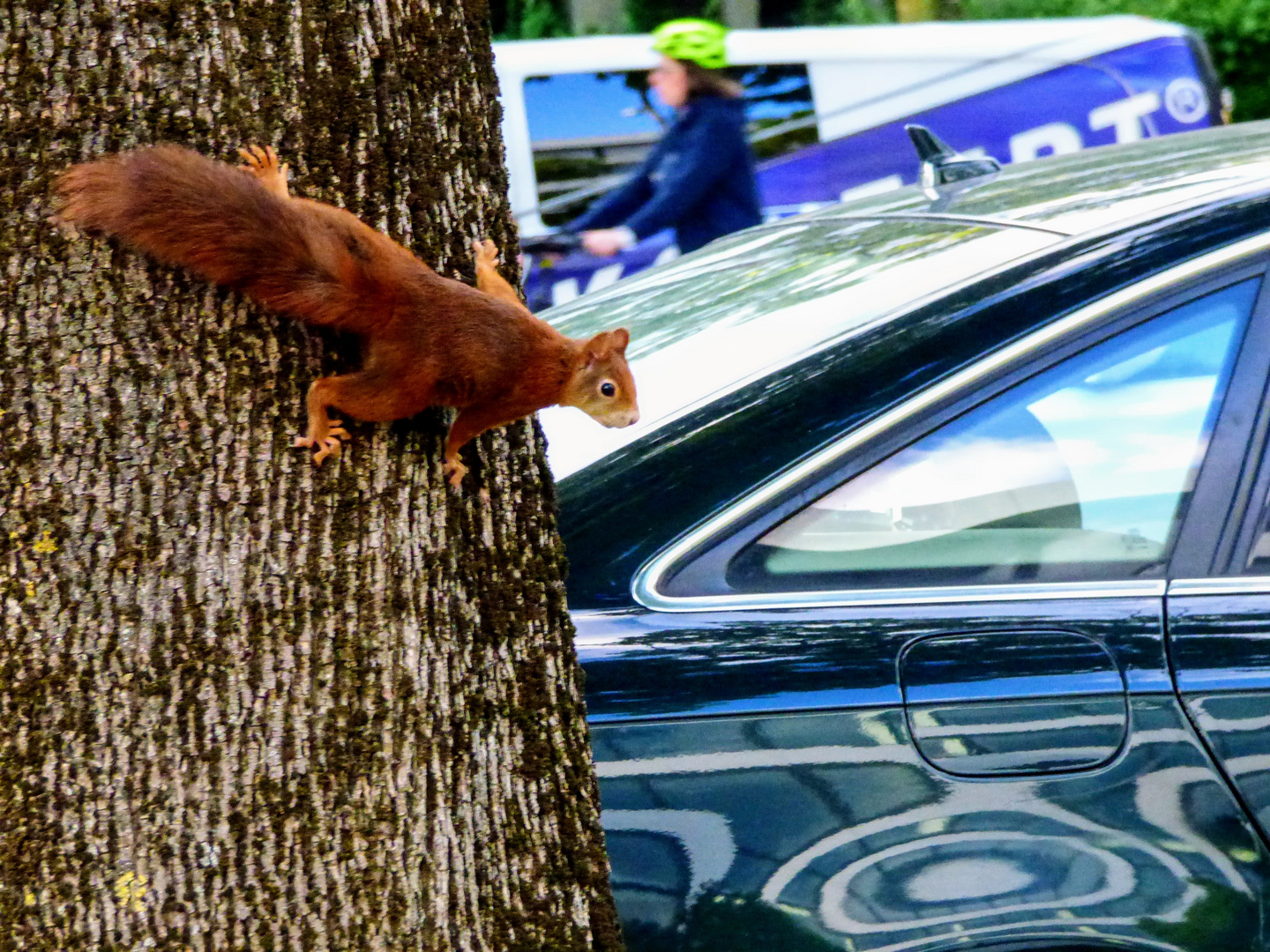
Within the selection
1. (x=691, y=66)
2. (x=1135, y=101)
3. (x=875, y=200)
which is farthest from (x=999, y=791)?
(x=1135, y=101)

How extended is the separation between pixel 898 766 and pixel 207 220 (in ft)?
3.99

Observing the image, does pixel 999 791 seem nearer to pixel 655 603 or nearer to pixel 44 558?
pixel 655 603

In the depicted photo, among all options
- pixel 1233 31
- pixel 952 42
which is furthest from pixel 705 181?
pixel 1233 31

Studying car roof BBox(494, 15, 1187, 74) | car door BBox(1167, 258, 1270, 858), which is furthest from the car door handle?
car roof BBox(494, 15, 1187, 74)

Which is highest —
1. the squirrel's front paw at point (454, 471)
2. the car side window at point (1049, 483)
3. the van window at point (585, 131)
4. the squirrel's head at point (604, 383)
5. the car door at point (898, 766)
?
the van window at point (585, 131)

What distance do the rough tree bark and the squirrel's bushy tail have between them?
0.03 meters

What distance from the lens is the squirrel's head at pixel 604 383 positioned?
209 centimetres

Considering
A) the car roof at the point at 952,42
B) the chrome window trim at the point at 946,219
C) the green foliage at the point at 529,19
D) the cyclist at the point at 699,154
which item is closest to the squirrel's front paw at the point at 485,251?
the chrome window trim at the point at 946,219

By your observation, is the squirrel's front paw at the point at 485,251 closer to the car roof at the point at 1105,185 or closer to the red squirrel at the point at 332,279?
the red squirrel at the point at 332,279

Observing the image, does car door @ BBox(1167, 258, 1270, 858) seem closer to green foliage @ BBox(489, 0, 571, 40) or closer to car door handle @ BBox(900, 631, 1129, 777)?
car door handle @ BBox(900, 631, 1129, 777)

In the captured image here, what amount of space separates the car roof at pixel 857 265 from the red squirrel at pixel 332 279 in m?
0.63

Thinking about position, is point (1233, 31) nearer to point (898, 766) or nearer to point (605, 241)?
point (605, 241)

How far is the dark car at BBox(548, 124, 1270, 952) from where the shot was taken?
2109mm

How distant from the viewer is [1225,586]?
2.21 metres
